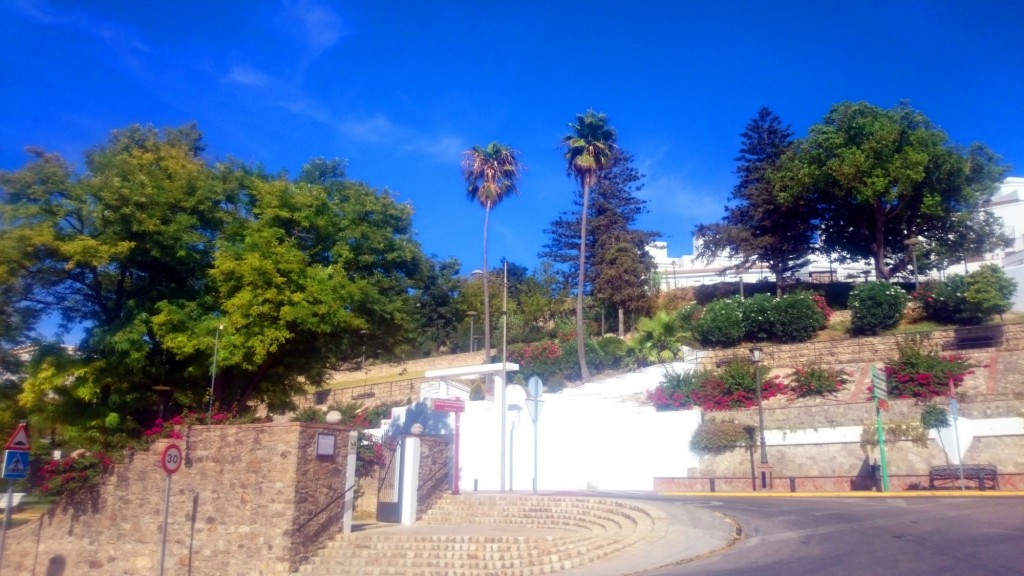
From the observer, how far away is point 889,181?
37906mm

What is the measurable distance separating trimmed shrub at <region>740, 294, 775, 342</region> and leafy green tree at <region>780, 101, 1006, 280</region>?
26.7 ft

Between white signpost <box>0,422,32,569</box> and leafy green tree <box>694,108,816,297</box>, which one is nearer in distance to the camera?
white signpost <box>0,422,32,569</box>

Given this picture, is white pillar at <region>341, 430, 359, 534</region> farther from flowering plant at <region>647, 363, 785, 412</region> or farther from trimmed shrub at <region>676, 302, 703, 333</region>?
trimmed shrub at <region>676, 302, 703, 333</region>

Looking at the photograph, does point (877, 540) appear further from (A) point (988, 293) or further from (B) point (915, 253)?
(B) point (915, 253)

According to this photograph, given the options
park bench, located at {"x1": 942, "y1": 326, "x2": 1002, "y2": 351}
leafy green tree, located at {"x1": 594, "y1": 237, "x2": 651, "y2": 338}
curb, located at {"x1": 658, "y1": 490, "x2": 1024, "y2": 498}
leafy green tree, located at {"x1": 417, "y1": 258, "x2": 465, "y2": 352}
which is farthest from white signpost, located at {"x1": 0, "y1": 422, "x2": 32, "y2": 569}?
leafy green tree, located at {"x1": 417, "y1": 258, "x2": 465, "y2": 352}

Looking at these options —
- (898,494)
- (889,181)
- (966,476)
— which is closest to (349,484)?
(898,494)

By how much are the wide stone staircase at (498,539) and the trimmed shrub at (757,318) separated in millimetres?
20498

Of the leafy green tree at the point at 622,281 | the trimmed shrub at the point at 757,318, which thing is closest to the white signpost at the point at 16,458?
the trimmed shrub at the point at 757,318

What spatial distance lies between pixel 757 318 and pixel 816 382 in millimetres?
7479

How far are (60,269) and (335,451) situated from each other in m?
7.47

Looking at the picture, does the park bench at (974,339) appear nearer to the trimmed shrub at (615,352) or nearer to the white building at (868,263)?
the white building at (868,263)

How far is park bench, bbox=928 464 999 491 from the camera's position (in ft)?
62.2

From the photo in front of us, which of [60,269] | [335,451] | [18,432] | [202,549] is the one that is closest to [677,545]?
[335,451]

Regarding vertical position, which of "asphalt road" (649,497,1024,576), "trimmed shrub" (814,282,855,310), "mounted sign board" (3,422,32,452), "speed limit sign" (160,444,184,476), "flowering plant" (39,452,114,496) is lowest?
"asphalt road" (649,497,1024,576)
